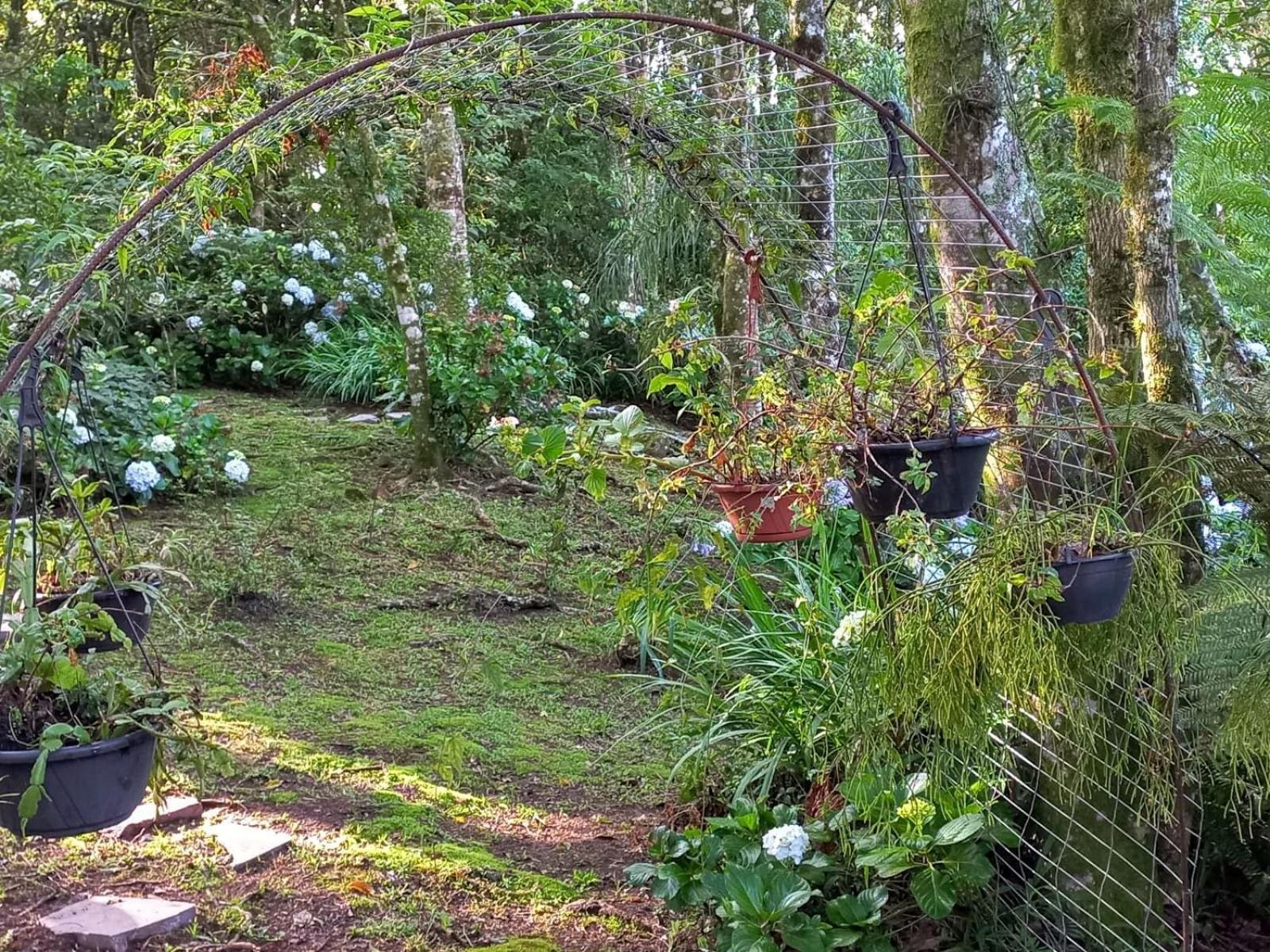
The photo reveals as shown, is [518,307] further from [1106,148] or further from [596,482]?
[596,482]

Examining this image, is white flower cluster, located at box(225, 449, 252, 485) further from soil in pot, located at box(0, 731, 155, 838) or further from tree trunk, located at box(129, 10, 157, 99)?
tree trunk, located at box(129, 10, 157, 99)

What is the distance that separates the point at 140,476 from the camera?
467 centimetres

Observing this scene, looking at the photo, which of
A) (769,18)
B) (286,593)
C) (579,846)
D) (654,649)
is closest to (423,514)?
(286,593)

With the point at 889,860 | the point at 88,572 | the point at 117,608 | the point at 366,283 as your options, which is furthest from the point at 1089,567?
the point at 366,283

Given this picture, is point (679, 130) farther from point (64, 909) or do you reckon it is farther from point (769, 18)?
point (769, 18)

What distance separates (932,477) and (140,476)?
375 centimetres

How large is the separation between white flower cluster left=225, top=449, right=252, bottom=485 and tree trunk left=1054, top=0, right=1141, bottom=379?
3677mm

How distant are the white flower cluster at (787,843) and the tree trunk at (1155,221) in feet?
4.18

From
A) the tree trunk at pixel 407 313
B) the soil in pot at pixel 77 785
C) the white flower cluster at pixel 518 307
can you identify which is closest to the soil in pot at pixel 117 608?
the soil in pot at pixel 77 785

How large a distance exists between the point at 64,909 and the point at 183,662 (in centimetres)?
153

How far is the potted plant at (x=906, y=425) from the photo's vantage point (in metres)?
1.95

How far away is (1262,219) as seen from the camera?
205 cm

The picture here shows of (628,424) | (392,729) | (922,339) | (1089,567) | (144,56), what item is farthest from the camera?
(144,56)

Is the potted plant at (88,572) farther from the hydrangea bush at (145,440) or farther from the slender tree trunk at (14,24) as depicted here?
the slender tree trunk at (14,24)
